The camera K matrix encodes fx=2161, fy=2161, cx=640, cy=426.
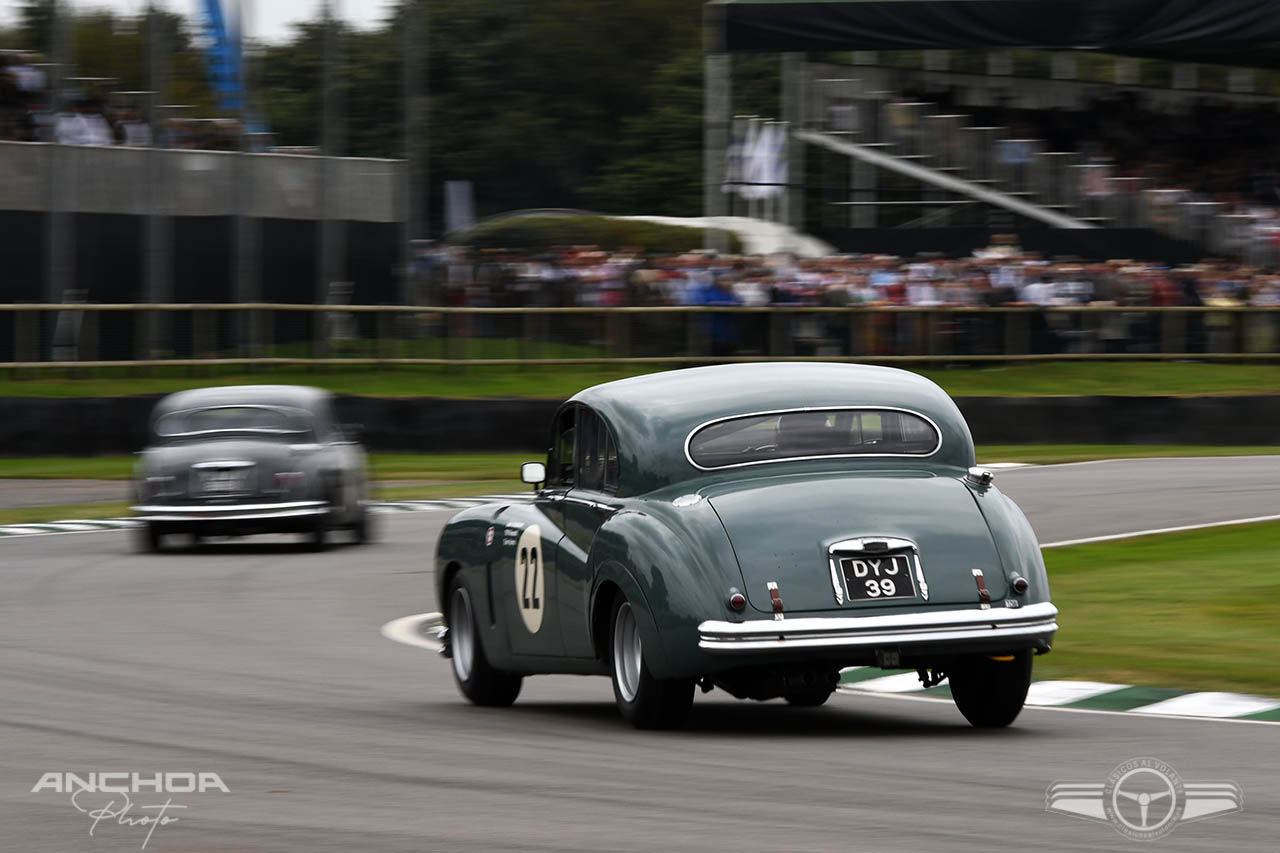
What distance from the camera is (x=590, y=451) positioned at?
9195 millimetres

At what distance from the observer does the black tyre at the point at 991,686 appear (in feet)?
26.9

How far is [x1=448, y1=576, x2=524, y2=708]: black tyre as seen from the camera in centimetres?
980

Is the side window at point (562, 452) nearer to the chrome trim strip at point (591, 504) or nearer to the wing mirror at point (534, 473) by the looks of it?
the wing mirror at point (534, 473)

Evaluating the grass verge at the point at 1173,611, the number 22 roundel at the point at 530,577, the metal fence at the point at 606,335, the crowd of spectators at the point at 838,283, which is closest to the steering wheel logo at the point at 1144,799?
the grass verge at the point at 1173,611

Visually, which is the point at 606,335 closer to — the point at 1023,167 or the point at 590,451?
the point at 1023,167

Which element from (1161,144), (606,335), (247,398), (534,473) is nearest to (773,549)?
(534,473)

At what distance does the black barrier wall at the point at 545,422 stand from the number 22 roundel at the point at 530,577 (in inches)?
726

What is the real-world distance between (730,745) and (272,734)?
1863mm

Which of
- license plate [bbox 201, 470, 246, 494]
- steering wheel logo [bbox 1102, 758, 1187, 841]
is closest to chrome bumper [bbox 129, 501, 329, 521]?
license plate [bbox 201, 470, 246, 494]

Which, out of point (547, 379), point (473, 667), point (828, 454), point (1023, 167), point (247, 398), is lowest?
point (547, 379)

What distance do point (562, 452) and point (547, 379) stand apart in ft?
63.7

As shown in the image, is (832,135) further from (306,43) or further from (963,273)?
(306,43)

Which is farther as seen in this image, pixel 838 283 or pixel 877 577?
pixel 838 283

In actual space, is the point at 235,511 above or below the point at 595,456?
below
